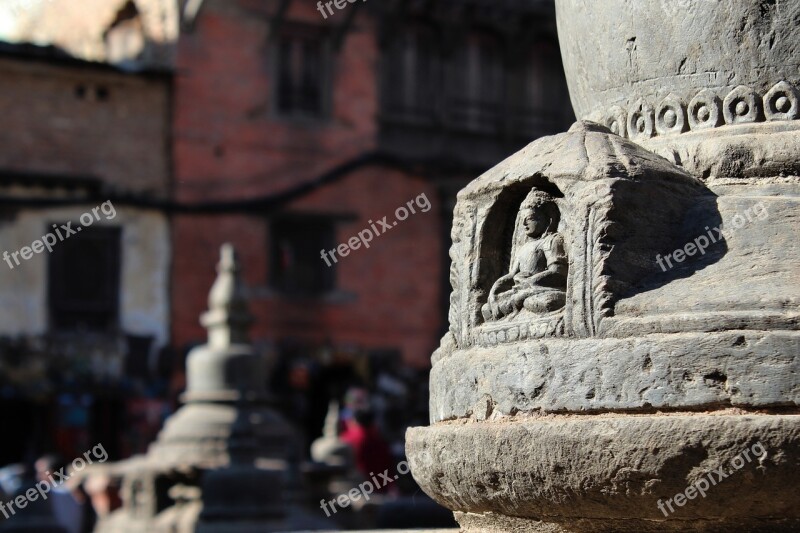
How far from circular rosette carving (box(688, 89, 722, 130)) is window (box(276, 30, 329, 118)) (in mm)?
19597

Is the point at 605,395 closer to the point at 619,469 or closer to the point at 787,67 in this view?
the point at 619,469

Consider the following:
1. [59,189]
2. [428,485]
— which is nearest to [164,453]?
[428,485]

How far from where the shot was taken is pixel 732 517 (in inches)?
133

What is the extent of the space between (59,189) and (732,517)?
744 inches

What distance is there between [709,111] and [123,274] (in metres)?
18.3

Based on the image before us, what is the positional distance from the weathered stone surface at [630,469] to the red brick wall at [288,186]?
1851 centimetres

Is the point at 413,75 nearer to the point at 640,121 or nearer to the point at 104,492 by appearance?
the point at 104,492

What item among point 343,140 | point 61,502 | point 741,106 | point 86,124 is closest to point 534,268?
point 741,106

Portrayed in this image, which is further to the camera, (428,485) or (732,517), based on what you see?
(428,485)

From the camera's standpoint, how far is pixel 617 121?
433cm

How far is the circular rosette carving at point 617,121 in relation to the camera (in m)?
4.31

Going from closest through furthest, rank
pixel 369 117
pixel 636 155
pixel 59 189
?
pixel 636 155 < pixel 59 189 < pixel 369 117

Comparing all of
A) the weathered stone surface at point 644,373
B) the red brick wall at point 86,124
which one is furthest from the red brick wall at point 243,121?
the weathered stone surface at point 644,373

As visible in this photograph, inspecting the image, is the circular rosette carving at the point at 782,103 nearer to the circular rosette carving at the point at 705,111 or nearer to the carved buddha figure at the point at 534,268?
the circular rosette carving at the point at 705,111
